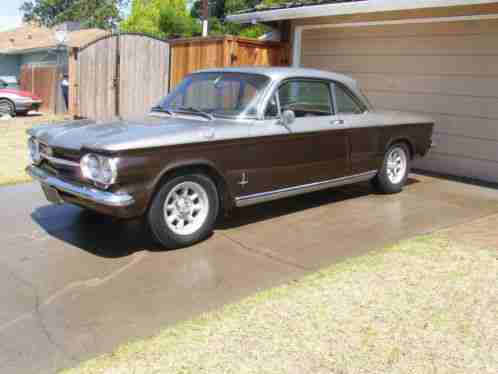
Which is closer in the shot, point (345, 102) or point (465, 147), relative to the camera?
point (345, 102)

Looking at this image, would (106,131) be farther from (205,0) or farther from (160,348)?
(205,0)

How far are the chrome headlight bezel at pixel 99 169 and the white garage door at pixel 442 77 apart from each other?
627cm

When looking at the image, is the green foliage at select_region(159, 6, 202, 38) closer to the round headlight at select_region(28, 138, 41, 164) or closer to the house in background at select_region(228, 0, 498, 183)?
the house in background at select_region(228, 0, 498, 183)

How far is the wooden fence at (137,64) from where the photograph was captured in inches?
429

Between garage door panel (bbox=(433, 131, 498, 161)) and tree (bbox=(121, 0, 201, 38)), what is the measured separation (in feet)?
96.3

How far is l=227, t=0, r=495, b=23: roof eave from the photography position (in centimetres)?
831

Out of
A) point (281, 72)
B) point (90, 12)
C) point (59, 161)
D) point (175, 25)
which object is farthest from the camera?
point (90, 12)

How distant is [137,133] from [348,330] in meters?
2.48

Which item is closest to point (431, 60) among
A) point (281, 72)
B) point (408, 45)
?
point (408, 45)

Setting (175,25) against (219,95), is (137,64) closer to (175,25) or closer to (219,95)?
(219,95)

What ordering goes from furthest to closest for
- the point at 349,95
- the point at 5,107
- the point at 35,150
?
the point at 5,107 < the point at 349,95 < the point at 35,150

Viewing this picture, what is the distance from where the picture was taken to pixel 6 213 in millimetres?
6297

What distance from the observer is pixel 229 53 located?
34.1ft

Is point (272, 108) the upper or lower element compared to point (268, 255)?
upper
